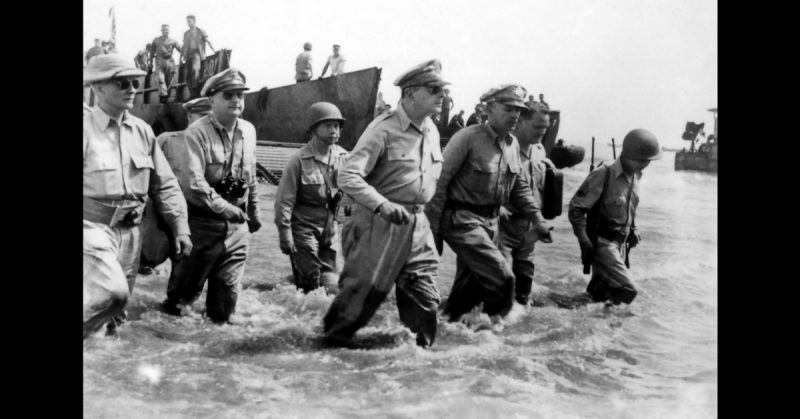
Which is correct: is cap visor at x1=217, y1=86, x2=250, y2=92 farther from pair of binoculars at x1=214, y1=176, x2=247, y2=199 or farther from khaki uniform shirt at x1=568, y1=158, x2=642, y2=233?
khaki uniform shirt at x1=568, y1=158, x2=642, y2=233

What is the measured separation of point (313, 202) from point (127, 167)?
1.79 m

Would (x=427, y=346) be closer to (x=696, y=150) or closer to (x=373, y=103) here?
(x=373, y=103)

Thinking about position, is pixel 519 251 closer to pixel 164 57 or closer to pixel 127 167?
pixel 164 57

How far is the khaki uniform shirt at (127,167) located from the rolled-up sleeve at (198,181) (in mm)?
326

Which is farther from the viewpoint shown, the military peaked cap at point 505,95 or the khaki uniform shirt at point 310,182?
the khaki uniform shirt at point 310,182

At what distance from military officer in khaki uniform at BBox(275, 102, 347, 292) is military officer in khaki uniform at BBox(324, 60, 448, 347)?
90 centimetres

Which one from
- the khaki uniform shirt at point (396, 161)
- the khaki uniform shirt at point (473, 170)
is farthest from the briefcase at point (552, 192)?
the khaki uniform shirt at point (396, 161)

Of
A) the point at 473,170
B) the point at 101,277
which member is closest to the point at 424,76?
the point at 473,170

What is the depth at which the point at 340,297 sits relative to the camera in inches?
252

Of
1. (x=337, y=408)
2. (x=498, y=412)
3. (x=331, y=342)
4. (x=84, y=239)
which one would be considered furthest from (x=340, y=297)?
(x=84, y=239)

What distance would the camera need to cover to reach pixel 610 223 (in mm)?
7492

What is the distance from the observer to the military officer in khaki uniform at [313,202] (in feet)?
23.7

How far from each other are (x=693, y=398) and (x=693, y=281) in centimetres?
98

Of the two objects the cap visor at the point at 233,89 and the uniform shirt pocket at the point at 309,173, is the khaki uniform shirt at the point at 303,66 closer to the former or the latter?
the cap visor at the point at 233,89
